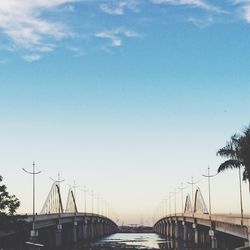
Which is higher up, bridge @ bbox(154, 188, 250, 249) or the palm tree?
the palm tree

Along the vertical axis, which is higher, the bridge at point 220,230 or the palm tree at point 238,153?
the palm tree at point 238,153

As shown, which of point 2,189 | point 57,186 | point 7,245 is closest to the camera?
point 2,189

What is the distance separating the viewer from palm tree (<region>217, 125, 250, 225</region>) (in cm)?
7781

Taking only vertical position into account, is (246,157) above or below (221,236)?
above

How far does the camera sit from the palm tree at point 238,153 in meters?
77.8

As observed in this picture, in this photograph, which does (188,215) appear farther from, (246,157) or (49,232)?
(246,157)

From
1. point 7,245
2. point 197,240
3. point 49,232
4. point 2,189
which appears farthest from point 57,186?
point 2,189

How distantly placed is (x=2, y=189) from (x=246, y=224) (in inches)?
1072

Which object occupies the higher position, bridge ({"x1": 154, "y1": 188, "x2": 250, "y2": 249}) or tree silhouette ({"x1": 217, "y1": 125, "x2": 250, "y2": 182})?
tree silhouette ({"x1": 217, "y1": 125, "x2": 250, "y2": 182})

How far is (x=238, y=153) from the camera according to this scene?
8062cm

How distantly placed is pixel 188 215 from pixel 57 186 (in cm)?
3796

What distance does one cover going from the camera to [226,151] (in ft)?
270

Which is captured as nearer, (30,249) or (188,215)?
(30,249)

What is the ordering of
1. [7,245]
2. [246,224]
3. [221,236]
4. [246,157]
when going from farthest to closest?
1. [221,236]
2. [7,245]
3. [246,157]
4. [246,224]
